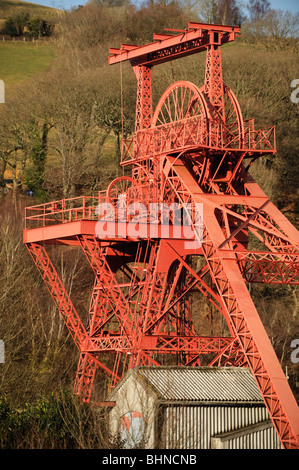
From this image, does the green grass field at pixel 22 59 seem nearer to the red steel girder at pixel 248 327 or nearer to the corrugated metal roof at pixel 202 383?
the red steel girder at pixel 248 327

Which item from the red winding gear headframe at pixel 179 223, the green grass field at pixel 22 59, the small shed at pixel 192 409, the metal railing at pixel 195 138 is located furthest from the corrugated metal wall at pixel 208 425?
the green grass field at pixel 22 59

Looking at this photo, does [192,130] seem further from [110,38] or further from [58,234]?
[110,38]

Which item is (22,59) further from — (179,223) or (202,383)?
(202,383)

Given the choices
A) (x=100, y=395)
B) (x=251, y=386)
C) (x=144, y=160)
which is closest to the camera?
(x=251, y=386)

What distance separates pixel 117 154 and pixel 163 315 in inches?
1253

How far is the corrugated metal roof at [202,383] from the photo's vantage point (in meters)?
30.7

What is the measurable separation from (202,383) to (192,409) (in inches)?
77.8

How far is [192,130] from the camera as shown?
37.4 meters

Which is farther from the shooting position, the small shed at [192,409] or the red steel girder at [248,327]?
the red steel girder at [248,327]

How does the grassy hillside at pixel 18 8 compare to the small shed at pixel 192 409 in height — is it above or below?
above

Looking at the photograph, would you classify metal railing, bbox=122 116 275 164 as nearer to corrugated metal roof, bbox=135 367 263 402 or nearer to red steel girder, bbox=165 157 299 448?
red steel girder, bbox=165 157 299 448

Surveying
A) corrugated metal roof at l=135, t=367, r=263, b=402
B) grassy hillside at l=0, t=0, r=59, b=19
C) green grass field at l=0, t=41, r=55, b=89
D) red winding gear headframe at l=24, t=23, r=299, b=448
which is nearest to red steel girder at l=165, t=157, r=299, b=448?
red winding gear headframe at l=24, t=23, r=299, b=448

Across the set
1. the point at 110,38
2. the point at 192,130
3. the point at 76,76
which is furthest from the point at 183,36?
the point at 110,38

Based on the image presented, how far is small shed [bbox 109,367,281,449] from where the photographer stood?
29047 millimetres
